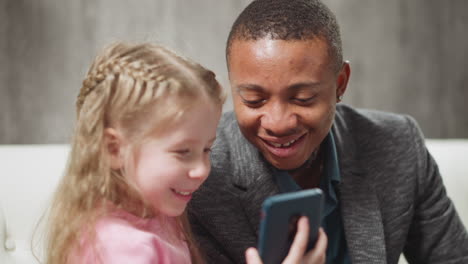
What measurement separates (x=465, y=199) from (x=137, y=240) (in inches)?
48.4

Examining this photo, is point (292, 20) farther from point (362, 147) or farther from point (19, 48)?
point (19, 48)

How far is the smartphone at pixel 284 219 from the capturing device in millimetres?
822

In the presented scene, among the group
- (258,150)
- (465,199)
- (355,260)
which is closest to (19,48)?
(258,150)

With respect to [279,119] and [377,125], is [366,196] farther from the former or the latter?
[279,119]

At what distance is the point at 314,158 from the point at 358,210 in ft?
0.57

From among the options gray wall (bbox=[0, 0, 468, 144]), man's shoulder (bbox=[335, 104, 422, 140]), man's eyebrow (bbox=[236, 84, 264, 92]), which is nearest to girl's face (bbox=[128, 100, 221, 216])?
man's eyebrow (bbox=[236, 84, 264, 92])

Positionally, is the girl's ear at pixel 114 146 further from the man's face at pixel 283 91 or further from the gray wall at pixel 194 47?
the gray wall at pixel 194 47

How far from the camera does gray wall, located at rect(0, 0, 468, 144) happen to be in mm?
1959

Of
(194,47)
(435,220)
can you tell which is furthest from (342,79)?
(194,47)

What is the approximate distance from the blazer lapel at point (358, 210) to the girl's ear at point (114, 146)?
0.60m

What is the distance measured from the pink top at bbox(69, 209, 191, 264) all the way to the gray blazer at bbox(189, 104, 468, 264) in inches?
11.1

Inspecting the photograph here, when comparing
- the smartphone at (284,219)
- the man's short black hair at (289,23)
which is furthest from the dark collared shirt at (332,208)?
the smartphone at (284,219)

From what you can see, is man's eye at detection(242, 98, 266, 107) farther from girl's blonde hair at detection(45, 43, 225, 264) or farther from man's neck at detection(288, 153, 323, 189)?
Answer: man's neck at detection(288, 153, 323, 189)

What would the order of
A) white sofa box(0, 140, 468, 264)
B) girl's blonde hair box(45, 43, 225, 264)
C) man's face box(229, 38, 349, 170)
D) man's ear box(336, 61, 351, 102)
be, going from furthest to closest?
white sofa box(0, 140, 468, 264), man's ear box(336, 61, 351, 102), man's face box(229, 38, 349, 170), girl's blonde hair box(45, 43, 225, 264)
